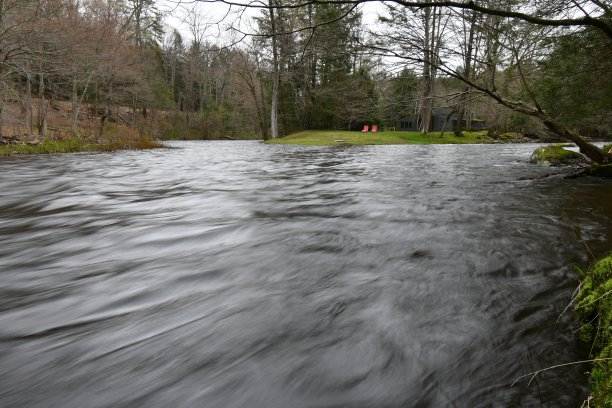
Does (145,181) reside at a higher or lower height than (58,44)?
lower

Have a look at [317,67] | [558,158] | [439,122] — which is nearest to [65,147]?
[558,158]

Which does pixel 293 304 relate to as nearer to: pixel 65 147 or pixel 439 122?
pixel 65 147

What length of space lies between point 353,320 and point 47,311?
204 cm

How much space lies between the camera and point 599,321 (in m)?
1.77

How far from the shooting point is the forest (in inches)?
247

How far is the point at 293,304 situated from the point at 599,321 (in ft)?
5.61

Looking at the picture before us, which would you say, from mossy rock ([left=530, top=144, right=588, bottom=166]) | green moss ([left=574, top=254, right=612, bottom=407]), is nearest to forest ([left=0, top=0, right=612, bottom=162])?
mossy rock ([left=530, top=144, right=588, bottom=166])

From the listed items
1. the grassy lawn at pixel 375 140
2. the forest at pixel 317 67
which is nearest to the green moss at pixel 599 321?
the forest at pixel 317 67

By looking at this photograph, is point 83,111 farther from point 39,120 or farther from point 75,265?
point 75,265

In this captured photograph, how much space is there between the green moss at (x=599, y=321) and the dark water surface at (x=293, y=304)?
0.32 ft

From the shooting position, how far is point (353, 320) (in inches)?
89.4

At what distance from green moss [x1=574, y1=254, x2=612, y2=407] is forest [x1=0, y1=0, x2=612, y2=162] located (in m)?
3.47

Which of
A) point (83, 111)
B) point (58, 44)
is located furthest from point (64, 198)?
point (83, 111)

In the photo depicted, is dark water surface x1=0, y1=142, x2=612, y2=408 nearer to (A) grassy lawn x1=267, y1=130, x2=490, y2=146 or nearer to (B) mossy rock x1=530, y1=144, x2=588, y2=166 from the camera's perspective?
(B) mossy rock x1=530, y1=144, x2=588, y2=166
